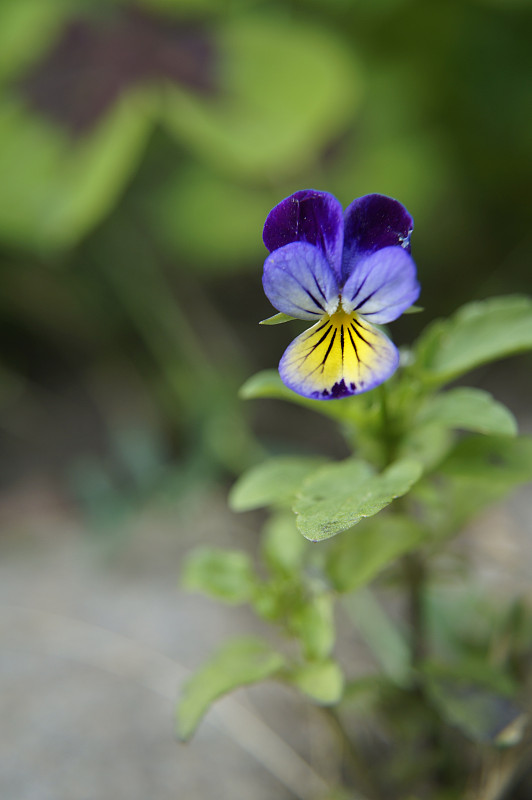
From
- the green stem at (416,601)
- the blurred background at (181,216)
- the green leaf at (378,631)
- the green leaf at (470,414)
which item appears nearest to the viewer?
the green leaf at (470,414)

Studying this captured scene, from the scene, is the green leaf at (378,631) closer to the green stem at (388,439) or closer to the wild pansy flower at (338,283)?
the green stem at (388,439)

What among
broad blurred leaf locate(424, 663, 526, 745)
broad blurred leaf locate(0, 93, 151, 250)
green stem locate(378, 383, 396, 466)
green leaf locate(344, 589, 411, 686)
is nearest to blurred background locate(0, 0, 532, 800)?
broad blurred leaf locate(0, 93, 151, 250)

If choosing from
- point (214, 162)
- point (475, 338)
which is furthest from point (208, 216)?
point (475, 338)

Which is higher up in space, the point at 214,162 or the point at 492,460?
the point at 214,162

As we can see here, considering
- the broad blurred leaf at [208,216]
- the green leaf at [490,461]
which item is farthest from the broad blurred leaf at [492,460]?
the broad blurred leaf at [208,216]

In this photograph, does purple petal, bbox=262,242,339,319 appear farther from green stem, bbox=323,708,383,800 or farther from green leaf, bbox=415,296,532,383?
green stem, bbox=323,708,383,800

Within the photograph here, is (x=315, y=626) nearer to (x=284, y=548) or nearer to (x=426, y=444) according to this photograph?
(x=284, y=548)
